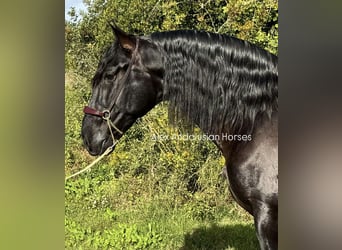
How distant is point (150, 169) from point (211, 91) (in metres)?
0.68

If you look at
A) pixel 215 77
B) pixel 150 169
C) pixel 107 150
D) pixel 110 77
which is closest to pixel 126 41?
pixel 110 77

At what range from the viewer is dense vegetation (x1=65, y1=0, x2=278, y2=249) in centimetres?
243

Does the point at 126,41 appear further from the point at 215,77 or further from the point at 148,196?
the point at 148,196

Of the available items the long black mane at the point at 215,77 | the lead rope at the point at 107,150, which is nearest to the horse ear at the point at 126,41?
the long black mane at the point at 215,77

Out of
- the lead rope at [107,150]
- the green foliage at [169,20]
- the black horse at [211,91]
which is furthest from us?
the green foliage at [169,20]

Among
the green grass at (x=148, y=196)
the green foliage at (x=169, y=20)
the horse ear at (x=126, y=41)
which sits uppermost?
the green foliage at (x=169, y=20)

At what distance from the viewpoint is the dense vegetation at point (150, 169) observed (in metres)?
2.43

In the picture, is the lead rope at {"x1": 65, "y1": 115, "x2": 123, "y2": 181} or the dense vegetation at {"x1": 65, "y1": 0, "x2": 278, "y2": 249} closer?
the lead rope at {"x1": 65, "y1": 115, "x2": 123, "y2": 181}

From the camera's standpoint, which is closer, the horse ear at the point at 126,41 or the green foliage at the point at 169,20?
the horse ear at the point at 126,41

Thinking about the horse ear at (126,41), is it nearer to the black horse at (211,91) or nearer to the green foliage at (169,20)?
the black horse at (211,91)

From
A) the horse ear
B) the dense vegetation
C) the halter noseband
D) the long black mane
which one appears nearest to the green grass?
the dense vegetation

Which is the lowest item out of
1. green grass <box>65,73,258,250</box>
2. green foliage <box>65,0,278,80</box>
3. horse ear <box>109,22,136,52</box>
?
green grass <box>65,73,258,250</box>

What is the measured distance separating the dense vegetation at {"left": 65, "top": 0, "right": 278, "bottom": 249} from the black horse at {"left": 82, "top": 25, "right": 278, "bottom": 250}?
0.70 feet

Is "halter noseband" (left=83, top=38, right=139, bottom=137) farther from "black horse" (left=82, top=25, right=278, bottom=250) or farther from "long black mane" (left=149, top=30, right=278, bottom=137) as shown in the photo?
"long black mane" (left=149, top=30, right=278, bottom=137)
